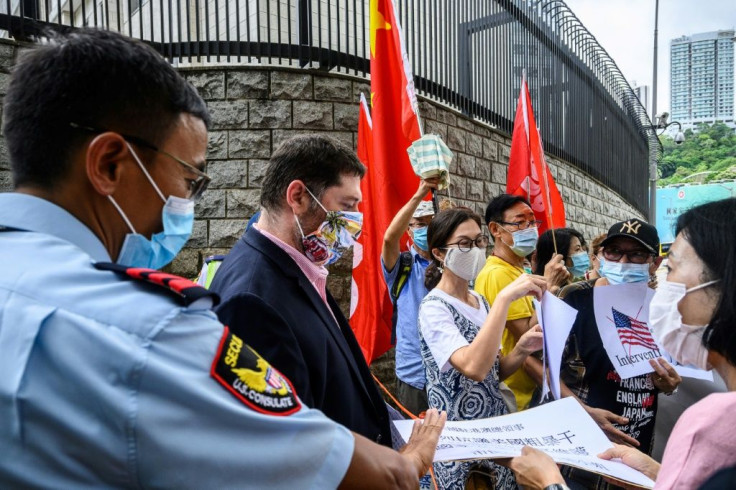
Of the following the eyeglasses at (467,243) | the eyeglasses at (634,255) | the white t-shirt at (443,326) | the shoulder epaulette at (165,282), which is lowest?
the white t-shirt at (443,326)

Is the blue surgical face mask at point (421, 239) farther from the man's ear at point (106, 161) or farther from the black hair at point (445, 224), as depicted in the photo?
the man's ear at point (106, 161)

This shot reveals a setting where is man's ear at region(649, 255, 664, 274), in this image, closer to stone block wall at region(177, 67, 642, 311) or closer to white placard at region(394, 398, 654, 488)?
white placard at region(394, 398, 654, 488)

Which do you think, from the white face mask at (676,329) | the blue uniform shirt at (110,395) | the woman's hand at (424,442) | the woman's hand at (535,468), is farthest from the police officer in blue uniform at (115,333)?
the white face mask at (676,329)

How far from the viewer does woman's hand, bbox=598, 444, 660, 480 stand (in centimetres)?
195

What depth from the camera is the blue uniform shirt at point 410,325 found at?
3.93 meters

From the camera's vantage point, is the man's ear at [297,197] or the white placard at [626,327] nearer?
the man's ear at [297,197]

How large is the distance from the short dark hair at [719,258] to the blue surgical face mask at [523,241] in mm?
2271

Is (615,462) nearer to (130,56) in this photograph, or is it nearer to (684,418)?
(684,418)

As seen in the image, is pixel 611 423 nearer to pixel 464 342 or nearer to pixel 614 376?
pixel 614 376

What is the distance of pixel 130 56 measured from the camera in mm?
1096

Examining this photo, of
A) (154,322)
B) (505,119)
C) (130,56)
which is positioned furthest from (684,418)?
(505,119)

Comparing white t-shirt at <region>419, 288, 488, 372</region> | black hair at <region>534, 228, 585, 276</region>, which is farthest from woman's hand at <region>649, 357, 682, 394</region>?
black hair at <region>534, 228, 585, 276</region>

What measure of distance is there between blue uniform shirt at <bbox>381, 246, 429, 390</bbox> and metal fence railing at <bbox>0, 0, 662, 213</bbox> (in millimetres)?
3230

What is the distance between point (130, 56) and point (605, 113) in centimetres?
1527
